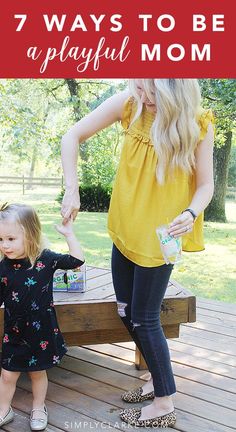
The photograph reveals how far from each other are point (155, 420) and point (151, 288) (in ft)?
1.85

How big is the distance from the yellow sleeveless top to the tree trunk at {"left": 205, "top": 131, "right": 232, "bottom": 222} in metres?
8.08

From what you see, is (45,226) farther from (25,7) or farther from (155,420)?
(155,420)

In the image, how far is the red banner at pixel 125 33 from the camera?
2977 millimetres

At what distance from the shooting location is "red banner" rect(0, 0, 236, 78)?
9.77 ft

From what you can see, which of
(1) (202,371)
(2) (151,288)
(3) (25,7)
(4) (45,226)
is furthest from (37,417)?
(4) (45,226)

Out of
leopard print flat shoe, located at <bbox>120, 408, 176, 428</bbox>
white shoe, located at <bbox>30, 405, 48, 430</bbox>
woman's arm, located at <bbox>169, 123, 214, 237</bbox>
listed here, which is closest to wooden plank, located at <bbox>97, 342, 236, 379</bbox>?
leopard print flat shoe, located at <bbox>120, 408, 176, 428</bbox>

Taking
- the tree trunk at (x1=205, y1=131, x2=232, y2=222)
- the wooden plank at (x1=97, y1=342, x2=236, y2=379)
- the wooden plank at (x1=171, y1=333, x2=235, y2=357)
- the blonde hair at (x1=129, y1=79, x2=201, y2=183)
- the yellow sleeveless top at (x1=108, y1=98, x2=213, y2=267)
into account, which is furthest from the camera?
the tree trunk at (x1=205, y1=131, x2=232, y2=222)

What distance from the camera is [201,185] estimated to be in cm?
196

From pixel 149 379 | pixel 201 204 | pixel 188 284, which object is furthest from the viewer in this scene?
pixel 188 284

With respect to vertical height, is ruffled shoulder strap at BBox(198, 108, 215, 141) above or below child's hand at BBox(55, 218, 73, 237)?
above

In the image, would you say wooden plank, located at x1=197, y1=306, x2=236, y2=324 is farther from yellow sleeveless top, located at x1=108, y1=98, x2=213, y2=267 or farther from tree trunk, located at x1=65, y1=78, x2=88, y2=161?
tree trunk, located at x1=65, y1=78, x2=88, y2=161

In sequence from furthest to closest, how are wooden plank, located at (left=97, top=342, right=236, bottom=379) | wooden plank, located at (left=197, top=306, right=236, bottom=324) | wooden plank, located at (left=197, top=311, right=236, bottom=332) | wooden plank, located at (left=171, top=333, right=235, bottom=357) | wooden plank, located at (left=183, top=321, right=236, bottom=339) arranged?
wooden plank, located at (left=197, top=306, right=236, bottom=324), wooden plank, located at (left=197, top=311, right=236, bottom=332), wooden plank, located at (left=183, top=321, right=236, bottom=339), wooden plank, located at (left=171, top=333, right=235, bottom=357), wooden plank, located at (left=97, top=342, right=236, bottom=379)

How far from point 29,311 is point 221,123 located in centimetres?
693

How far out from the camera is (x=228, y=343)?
307 cm
